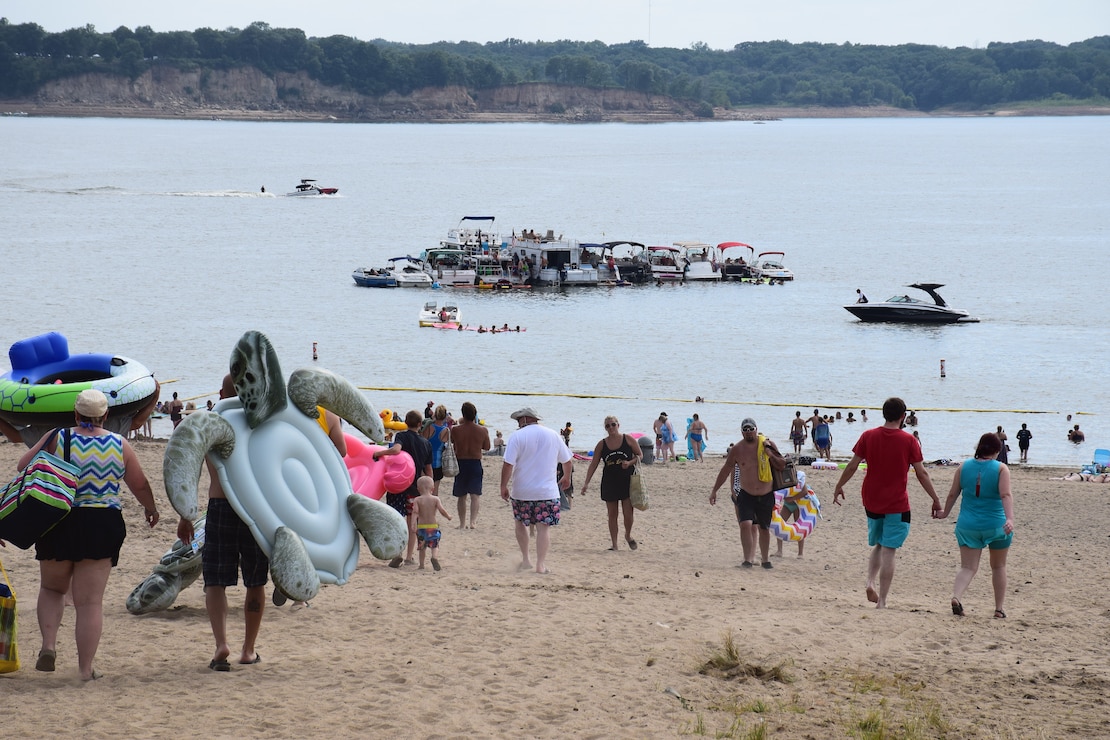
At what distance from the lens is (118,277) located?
61.7 meters

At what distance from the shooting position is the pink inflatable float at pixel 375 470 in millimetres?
10062

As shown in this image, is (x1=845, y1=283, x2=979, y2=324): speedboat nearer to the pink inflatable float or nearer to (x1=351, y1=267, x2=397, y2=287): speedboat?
(x1=351, y1=267, x2=397, y2=287): speedboat

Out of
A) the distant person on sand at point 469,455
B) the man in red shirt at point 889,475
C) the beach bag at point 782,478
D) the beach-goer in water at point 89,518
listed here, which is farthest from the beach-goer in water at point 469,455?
the beach-goer in water at point 89,518

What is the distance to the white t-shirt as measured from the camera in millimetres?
10000

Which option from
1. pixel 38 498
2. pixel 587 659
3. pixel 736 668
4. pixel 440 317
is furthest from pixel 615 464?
pixel 440 317

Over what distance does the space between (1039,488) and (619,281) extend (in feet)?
147

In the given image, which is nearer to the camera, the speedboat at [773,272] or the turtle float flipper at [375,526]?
the turtle float flipper at [375,526]

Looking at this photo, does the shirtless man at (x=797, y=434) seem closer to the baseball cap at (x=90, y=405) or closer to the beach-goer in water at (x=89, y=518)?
the beach-goer in water at (x=89, y=518)

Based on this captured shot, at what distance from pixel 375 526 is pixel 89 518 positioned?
1590mm

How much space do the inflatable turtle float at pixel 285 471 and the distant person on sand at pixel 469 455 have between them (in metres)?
4.58

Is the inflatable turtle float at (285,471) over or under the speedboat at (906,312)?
over

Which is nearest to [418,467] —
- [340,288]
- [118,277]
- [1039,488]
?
[1039,488]

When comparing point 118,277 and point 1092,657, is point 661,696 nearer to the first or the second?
point 1092,657

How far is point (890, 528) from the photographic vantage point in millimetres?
8883
